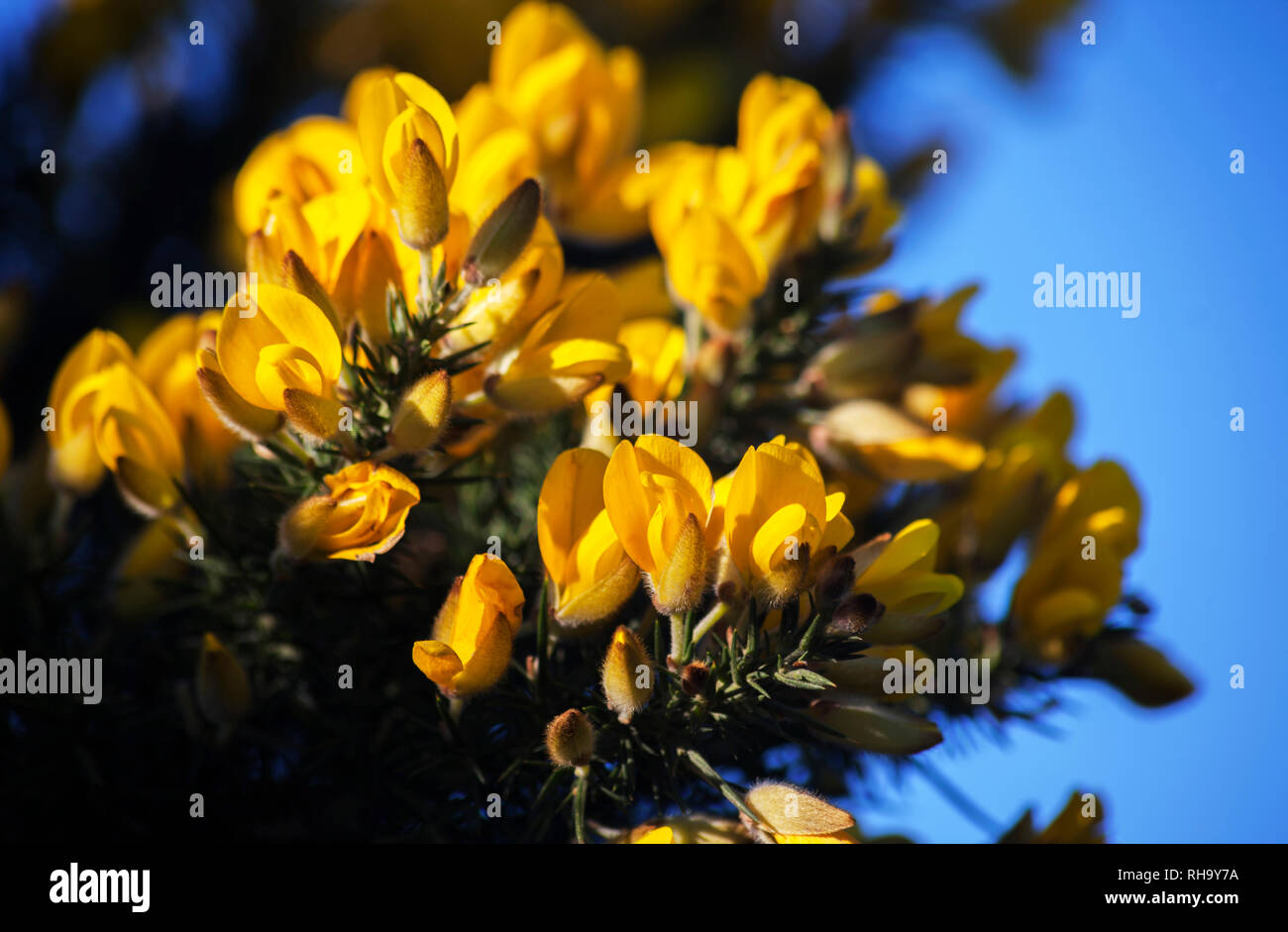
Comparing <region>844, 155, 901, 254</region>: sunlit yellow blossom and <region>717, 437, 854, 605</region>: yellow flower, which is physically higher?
<region>844, 155, 901, 254</region>: sunlit yellow blossom

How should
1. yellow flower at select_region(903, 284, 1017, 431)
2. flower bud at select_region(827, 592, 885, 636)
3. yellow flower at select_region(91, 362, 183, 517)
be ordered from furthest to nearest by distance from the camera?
yellow flower at select_region(903, 284, 1017, 431), yellow flower at select_region(91, 362, 183, 517), flower bud at select_region(827, 592, 885, 636)


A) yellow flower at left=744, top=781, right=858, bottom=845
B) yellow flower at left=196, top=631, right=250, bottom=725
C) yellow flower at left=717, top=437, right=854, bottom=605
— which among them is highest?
yellow flower at left=717, top=437, right=854, bottom=605

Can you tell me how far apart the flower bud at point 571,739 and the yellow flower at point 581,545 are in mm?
56

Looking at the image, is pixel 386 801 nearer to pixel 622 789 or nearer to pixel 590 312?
pixel 622 789

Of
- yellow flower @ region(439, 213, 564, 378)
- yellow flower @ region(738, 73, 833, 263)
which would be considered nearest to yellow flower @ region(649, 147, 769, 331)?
yellow flower @ region(738, 73, 833, 263)

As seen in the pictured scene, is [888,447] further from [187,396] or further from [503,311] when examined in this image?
[187,396]

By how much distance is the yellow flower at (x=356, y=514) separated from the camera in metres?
0.46

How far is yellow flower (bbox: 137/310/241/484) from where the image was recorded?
0.62 m

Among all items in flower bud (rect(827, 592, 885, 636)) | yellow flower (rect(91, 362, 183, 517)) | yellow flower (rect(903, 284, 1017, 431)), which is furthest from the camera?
yellow flower (rect(903, 284, 1017, 431))

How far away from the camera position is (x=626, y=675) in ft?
1.46

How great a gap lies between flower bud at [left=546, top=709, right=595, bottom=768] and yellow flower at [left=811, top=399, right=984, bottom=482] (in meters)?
0.30

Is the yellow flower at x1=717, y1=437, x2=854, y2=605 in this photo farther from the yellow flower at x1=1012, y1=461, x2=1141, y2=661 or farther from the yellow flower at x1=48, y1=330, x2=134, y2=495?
the yellow flower at x1=48, y1=330, x2=134, y2=495

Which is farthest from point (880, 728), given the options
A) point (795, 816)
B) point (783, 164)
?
point (783, 164)

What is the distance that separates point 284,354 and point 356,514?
82 millimetres
